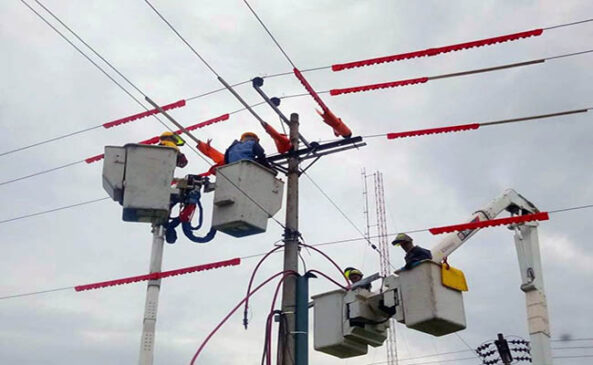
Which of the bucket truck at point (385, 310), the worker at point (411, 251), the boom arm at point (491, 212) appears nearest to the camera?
the bucket truck at point (385, 310)

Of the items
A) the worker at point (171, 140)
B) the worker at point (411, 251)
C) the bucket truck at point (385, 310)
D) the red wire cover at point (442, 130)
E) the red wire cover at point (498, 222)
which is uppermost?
the worker at point (171, 140)

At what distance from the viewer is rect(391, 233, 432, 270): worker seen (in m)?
7.12

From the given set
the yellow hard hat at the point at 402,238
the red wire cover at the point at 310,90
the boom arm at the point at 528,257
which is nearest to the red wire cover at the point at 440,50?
the red wire cover at the point at 310,90

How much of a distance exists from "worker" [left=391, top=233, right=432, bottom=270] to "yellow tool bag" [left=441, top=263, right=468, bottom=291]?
0.28m

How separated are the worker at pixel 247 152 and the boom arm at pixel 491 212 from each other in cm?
393

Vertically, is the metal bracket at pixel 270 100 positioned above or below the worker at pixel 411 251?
above

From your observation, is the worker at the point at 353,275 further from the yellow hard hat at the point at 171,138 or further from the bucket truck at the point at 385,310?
the yellow hard hat at the point at 171,138

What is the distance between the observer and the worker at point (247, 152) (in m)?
8.97

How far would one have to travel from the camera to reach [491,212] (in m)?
13.0

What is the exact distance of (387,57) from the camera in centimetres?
804

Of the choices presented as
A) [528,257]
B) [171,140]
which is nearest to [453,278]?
[171,140]

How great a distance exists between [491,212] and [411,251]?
20.0ft

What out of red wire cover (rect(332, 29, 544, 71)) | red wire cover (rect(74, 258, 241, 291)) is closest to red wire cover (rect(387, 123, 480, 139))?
red wire cover (rect(332, 29, 544, 71))

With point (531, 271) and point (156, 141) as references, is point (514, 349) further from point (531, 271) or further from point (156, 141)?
point (156, 141)
